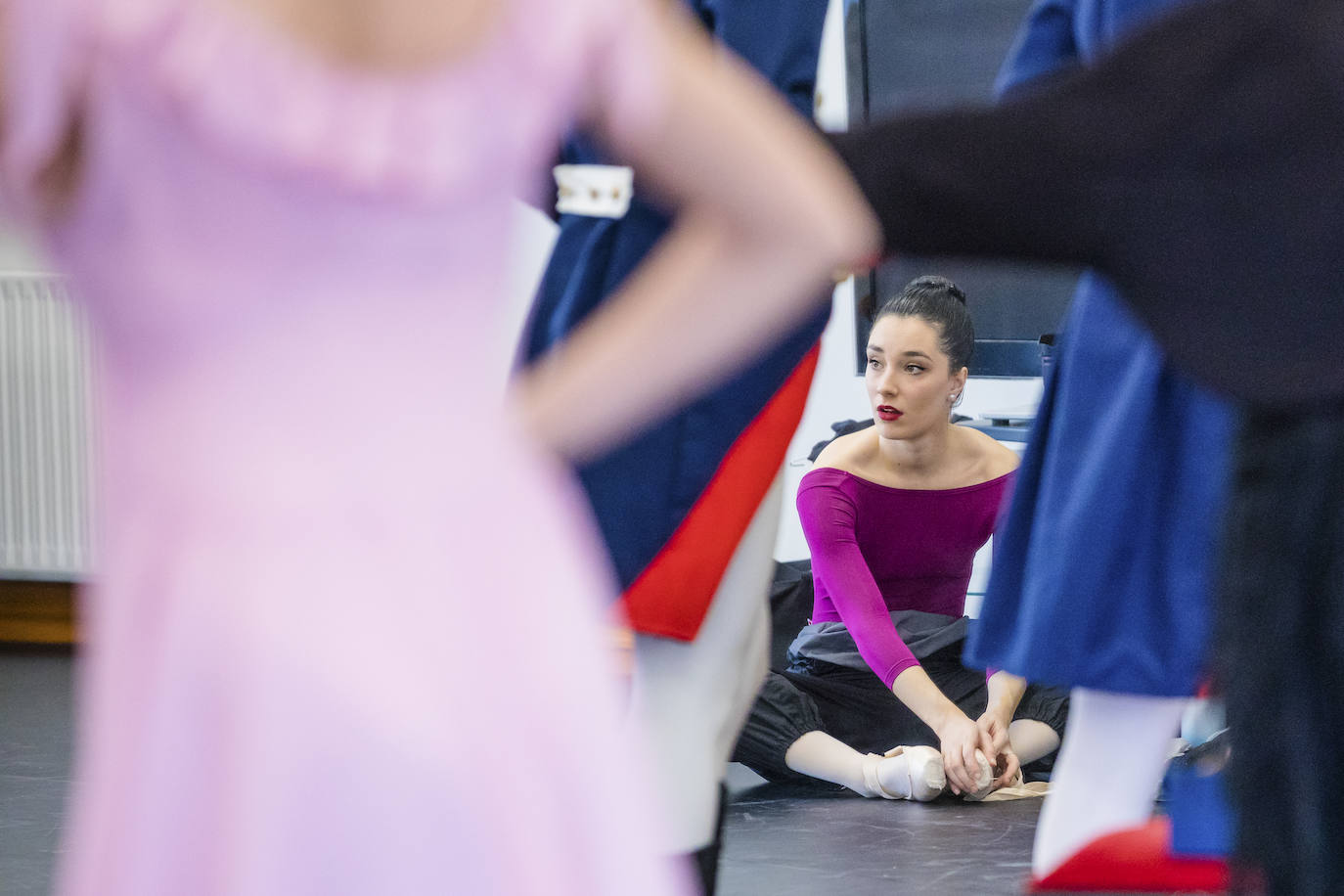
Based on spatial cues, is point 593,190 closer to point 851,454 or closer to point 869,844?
point 869,844

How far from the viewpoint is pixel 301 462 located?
0.49 metres

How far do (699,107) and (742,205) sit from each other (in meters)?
0.04

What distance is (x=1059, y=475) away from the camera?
1.23 m

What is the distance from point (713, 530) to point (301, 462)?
76 centimetres

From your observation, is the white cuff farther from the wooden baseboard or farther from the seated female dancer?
the wooden baseboard

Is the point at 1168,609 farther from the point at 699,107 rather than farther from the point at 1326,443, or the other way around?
the point at 699,107

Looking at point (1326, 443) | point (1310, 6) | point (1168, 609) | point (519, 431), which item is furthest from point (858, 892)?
point (519, 431)

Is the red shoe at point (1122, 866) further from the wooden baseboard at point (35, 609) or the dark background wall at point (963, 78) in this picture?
the wooden baseboard at point (35, 609)

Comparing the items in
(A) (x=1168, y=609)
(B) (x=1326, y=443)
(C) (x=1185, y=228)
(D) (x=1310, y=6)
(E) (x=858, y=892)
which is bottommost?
(E) (x=858, y=892)

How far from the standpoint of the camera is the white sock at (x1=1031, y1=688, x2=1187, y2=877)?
1.23 m

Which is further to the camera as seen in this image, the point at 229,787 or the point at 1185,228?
the point at 1185,228

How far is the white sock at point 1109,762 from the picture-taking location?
1229mm

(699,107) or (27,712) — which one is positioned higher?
(699,107)

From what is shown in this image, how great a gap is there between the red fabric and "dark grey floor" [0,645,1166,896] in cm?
88
